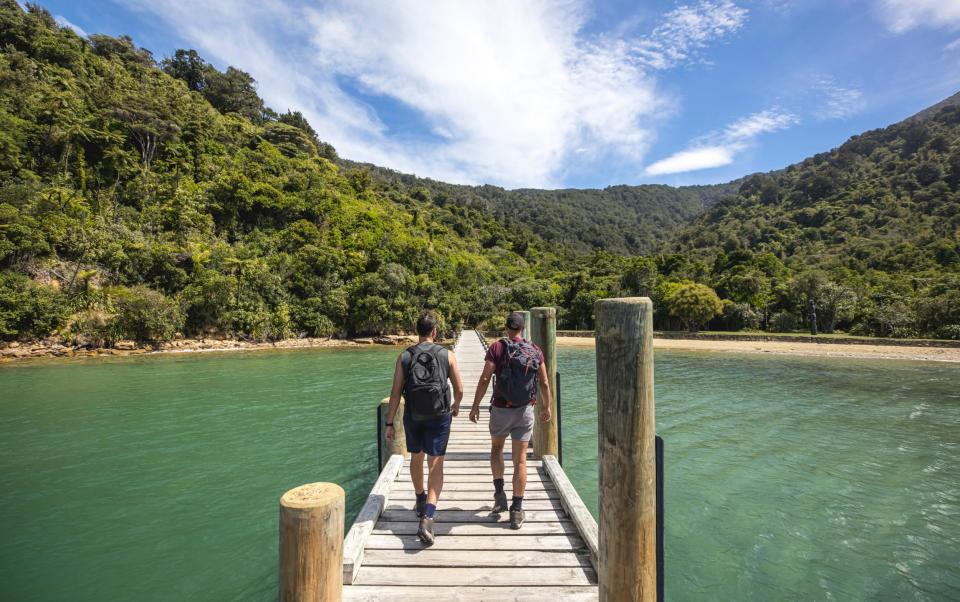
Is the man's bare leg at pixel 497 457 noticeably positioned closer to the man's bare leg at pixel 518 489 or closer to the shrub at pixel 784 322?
the man's bare leg at pixel 518 489

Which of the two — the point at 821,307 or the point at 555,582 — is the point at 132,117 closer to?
the point at 555,582

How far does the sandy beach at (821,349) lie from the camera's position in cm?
2330

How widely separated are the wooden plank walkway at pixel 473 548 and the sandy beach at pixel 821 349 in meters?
28.8

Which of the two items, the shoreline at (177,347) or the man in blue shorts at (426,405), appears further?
the shoreline at (177,347)

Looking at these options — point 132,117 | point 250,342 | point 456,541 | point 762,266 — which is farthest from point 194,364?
point 762,266

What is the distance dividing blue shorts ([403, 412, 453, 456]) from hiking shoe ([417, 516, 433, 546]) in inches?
20.5

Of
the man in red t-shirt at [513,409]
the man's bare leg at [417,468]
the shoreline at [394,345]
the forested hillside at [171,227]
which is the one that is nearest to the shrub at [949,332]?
the shoreline at [394,345]

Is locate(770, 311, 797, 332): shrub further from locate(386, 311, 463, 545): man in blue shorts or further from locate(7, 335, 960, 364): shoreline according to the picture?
locate(386, 311, 463, 545): man in blue shorts

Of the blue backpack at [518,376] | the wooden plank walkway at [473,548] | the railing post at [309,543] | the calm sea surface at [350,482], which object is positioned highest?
the blue backpack at [518,376]

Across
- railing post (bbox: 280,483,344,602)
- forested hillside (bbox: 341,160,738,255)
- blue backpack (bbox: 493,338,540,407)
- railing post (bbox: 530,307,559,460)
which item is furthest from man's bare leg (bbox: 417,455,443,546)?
forested hillside (bbox: 341,160,738,255)

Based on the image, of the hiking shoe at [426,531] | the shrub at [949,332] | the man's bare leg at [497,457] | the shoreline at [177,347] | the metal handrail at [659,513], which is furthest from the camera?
the shrub at [949,332]

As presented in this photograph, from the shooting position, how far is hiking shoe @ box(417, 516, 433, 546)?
314cm

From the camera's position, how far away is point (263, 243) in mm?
35094

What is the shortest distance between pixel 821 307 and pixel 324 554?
43295mm
